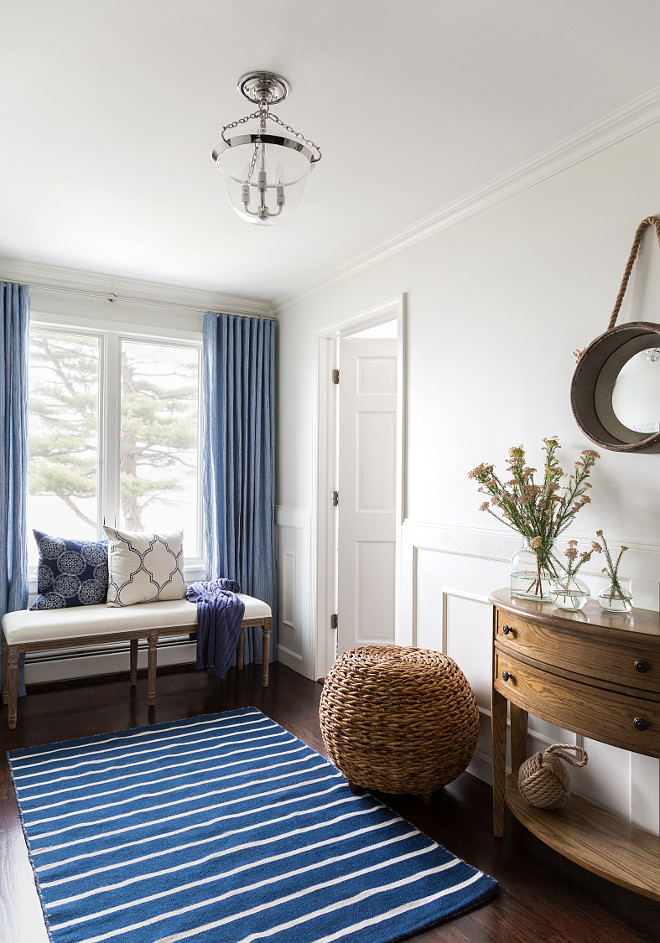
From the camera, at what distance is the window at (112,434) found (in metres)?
4.11

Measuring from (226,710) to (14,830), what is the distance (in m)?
1.38

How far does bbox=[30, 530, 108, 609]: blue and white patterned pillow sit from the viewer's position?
3.79 metres

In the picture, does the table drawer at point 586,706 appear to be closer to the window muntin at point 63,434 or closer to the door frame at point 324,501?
the door frame at point 324,501

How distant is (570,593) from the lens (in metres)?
2.06

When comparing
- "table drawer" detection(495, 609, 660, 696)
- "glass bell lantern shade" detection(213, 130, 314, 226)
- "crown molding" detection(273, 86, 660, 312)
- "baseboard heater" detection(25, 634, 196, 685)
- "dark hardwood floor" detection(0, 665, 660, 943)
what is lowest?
"dark hardwood floor" detection(0, 665, 660, 943)

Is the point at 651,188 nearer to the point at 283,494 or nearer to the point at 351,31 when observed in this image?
the point at 351,31

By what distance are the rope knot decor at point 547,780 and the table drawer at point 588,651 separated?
15.8 inches

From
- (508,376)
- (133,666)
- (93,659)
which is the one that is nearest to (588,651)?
(508,376)

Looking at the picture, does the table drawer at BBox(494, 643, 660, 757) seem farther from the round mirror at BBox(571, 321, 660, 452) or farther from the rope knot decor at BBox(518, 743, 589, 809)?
the round mirror at BBox(571, 321, 660, 452)

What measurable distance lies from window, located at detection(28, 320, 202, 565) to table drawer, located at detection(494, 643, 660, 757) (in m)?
2.91

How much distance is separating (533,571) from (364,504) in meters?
2.04

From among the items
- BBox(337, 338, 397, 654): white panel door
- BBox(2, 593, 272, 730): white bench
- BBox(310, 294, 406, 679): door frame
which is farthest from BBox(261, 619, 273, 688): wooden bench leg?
BBox(337, 338, 397, 654): white panel door

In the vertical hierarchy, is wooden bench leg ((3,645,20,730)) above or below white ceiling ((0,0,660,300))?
below

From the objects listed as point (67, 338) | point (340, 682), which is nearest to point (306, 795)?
point (340, 682)
